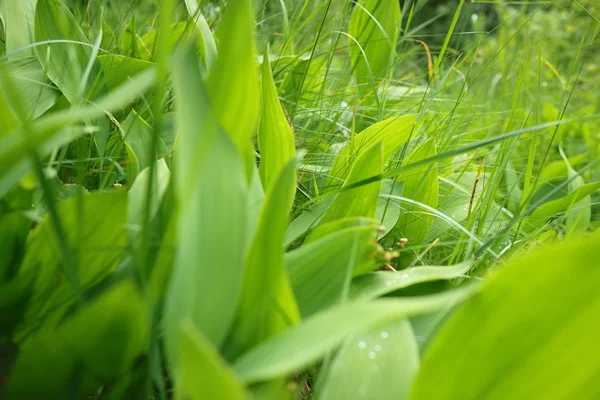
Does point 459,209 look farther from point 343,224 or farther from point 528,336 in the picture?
point 528,336

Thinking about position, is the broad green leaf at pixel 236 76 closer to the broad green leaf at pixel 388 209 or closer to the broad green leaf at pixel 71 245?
the broad green leaf at pixel 71 245

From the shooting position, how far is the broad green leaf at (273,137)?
56cm

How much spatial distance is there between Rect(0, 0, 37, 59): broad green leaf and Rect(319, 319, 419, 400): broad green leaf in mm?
573

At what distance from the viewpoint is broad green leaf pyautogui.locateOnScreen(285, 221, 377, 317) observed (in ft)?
1.36

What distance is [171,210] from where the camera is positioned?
0.39m

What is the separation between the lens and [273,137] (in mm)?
571

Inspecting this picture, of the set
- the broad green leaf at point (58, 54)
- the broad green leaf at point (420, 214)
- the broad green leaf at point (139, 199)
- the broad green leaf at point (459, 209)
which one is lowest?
the broad green leaf at point (459, 209)

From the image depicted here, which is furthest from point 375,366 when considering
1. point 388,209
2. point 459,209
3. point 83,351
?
point 459,209

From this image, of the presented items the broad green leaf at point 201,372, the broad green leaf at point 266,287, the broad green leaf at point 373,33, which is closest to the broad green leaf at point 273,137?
the broad green leaf at point 266,287

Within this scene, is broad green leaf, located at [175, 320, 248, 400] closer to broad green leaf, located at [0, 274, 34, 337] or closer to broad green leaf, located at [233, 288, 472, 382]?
broad green leaf, located at [233, 288, 472, 382]

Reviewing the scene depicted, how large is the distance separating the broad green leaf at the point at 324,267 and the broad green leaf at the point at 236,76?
0.10 m

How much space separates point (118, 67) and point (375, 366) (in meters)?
0.51

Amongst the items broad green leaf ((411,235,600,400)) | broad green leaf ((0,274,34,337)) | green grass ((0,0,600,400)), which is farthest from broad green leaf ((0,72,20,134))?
broad green leaf ((411,235,600,400))

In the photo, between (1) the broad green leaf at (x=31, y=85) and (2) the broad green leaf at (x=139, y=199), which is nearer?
(2) the broad green leaf at (x=139, y=199)
